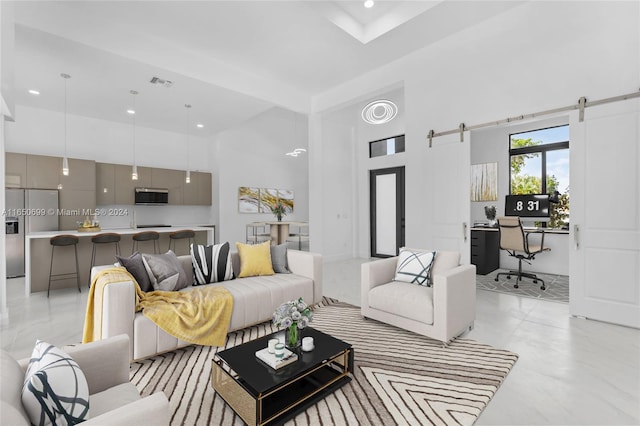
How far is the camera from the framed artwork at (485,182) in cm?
586

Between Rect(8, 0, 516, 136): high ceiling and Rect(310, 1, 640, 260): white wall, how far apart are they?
27 cm

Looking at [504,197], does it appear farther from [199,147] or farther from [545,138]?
[199,147]

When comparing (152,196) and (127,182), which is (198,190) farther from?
(127,182)

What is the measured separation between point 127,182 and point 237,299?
535 centimetres

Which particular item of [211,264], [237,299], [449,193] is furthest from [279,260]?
[449,193]

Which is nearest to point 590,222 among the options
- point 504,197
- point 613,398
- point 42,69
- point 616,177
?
point 616,177

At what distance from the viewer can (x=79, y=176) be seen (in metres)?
5.85

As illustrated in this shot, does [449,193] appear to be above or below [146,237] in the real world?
above

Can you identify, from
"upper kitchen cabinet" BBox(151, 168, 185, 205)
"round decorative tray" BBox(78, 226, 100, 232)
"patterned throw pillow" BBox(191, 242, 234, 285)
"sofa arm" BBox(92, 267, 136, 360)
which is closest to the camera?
"sofa arm" BBox(92, 267, 136, 360)

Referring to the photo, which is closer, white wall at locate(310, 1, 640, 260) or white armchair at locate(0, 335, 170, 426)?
white armchair at locate(0, 335, 170, 426)

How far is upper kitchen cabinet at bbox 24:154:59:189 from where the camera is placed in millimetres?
5383

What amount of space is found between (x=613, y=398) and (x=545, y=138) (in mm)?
4870

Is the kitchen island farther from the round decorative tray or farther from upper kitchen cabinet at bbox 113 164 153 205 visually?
upper kitchen cabinet at bbox 113 164 153 205

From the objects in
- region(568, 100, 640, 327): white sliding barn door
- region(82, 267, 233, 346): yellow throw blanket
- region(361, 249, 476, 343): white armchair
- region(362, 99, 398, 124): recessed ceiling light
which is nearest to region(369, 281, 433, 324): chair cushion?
region(361, 249, 476, 343): white armchair
